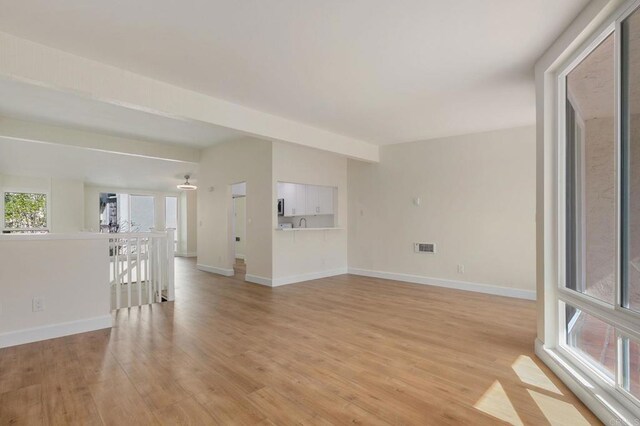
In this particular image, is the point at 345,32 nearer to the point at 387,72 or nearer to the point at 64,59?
the point at 387,72

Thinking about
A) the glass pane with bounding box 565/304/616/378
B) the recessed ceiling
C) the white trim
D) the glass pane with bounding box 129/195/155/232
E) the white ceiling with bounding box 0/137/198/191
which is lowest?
the white trim

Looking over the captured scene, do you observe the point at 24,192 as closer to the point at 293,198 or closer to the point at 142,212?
the point at 142,212

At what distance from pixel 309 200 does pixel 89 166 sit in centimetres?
544

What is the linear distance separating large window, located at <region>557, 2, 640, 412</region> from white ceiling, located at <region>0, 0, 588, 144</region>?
452mm

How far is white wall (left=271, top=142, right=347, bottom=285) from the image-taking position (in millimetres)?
5852

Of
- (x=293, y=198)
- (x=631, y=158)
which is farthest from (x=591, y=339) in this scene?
(x=293, y=198)

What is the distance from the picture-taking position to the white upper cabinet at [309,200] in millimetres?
7145

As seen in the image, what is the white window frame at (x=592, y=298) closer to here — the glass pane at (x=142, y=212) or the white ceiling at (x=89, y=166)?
the white ceiling at (x=89, y=166)

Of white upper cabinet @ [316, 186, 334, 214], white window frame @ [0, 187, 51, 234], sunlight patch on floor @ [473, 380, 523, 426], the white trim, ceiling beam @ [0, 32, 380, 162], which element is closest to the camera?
the white trim

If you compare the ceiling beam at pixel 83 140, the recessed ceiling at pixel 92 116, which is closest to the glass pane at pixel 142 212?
the ceiling beam at pixel 83 140

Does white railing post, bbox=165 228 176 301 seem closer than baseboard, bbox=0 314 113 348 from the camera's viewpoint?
No

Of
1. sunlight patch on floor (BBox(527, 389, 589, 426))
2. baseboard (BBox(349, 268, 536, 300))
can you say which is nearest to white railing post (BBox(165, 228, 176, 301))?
baseboard (BBox(349, 268, 536, 300))

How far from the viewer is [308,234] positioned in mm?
6473

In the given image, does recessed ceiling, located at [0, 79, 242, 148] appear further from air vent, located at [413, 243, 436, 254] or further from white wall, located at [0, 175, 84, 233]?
white wall, located at [0, 175, 84, 233]
